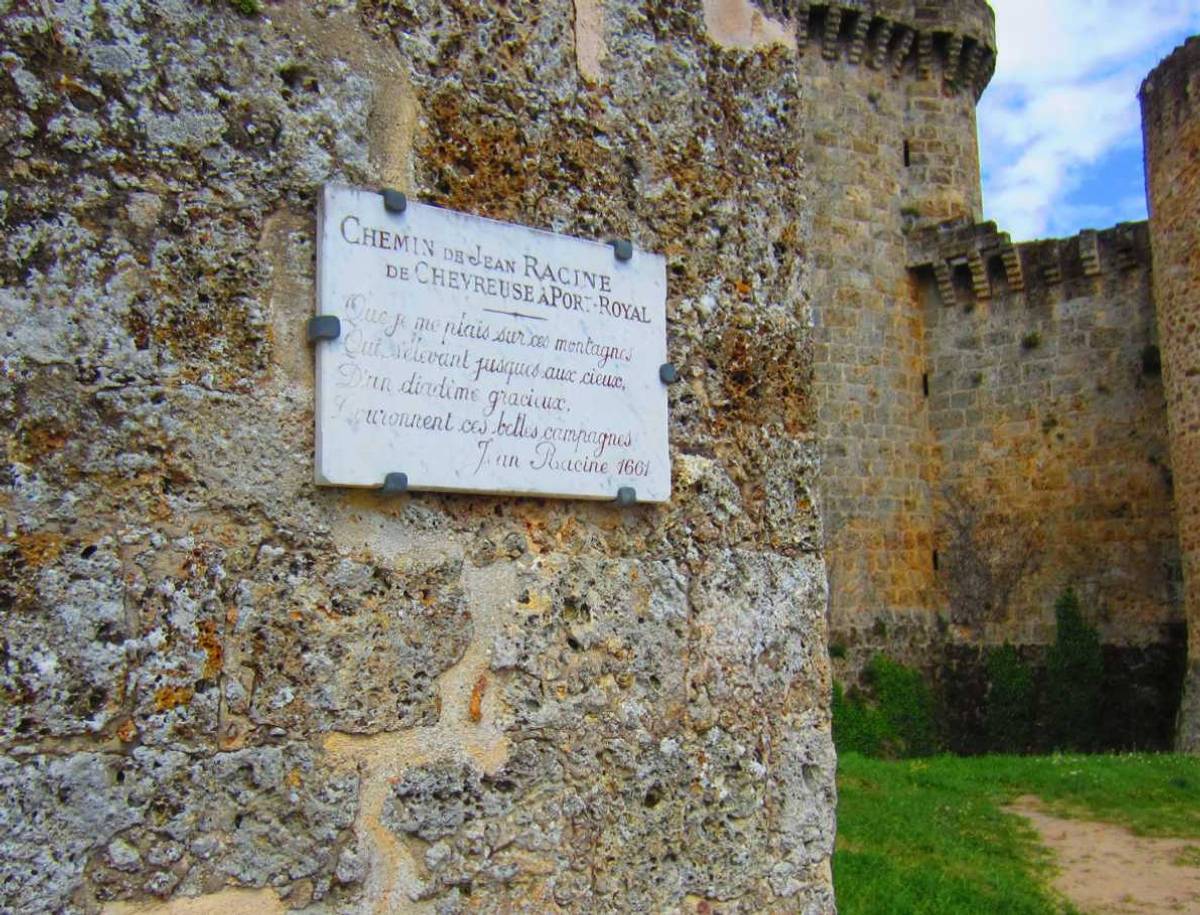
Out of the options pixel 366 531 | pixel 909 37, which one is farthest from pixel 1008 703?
pixel 366 531

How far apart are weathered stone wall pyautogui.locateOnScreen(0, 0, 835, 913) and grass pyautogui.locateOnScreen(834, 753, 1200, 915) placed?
497cm

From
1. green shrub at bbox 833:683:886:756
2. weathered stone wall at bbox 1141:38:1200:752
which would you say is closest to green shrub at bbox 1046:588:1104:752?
weathered stone wall at bbox 1141:38:1200:752

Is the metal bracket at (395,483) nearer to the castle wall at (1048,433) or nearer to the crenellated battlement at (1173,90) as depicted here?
the crenellated battlement at (1173,90)

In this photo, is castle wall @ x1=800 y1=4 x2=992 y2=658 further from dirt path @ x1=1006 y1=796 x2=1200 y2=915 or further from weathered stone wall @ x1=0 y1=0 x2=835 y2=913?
weathered stone wall @ x1=0 y1=0 x2=835 y2=913

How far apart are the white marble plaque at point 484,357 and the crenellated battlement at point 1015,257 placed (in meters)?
16.6

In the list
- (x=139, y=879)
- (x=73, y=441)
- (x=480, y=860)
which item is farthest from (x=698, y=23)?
(x=139, y=879)

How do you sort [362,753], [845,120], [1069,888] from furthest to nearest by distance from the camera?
1. [845,120]
2. [1069,888]
3. [362,753]

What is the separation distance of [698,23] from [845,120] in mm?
16517

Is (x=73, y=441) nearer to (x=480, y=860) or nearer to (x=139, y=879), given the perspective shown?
(x=139, y=879)

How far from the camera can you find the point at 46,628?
212 centimetres

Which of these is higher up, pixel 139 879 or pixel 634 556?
pixel 634 556

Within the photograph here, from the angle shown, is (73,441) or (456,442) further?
(456,442)

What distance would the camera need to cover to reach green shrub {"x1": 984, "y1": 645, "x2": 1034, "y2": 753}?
57.3ft

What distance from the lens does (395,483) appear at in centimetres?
241
